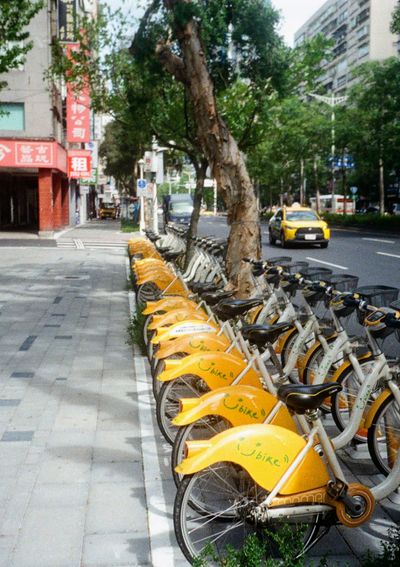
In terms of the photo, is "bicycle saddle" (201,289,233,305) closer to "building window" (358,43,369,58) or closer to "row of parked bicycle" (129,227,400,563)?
"row of parked bicycle" (129,227,400,563)

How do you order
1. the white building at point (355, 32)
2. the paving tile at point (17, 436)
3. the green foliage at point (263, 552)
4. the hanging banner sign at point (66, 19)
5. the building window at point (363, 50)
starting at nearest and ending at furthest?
the green foliage at point (263, 552) < the paving tile at point (17, 436) < the hanging banner sign at point (66, 19) < the white building at point (355, 32) < the building window at point (363, 50)

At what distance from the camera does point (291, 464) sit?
10.8ft

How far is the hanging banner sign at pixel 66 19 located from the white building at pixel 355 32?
61.1 m

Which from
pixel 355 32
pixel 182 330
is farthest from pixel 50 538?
pixel 355 32

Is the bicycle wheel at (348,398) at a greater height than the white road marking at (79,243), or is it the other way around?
the bicycle wheel at (348,398)

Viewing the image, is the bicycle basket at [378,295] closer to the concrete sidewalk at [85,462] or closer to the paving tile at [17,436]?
the concrete sidewalk at [85,462]

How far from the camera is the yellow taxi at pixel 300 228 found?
1082 inches

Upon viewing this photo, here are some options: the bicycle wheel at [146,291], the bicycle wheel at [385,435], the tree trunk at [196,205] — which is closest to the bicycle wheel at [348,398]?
the bicycle wheel at [385,435]

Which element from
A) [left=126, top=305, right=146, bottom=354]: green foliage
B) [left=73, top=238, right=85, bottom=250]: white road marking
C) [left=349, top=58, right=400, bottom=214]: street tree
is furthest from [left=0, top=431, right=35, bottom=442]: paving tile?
[left=349, top=58, right=400, bottom=214]: street tree

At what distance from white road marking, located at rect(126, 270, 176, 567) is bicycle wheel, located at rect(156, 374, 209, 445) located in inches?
7.8

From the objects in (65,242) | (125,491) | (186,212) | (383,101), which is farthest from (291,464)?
(186,212)

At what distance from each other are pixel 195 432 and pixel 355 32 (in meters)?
108

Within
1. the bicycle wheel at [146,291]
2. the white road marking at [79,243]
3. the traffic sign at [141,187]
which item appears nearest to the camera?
the bicycle wheel at [146,291]

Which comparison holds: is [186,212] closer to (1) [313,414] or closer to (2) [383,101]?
(2) [383,101]
